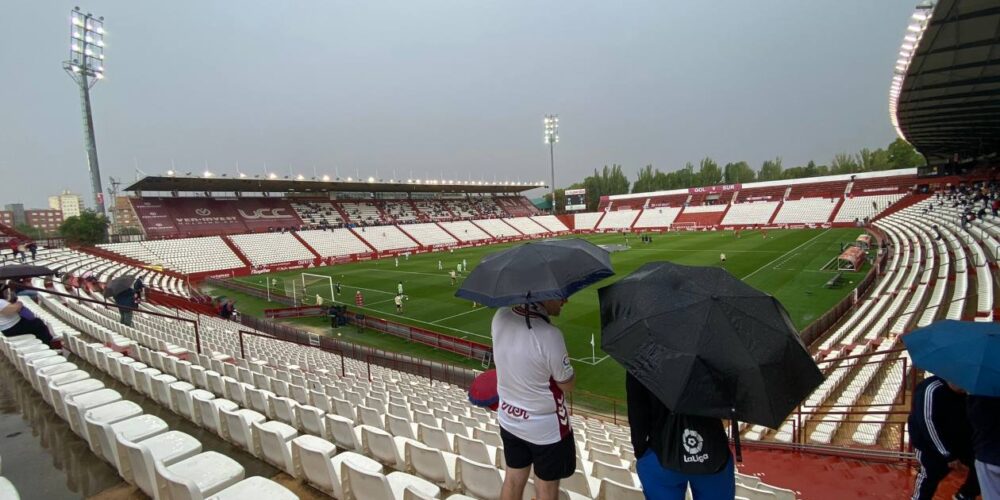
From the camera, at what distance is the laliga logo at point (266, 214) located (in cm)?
5612

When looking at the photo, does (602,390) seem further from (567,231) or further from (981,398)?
(567,231)

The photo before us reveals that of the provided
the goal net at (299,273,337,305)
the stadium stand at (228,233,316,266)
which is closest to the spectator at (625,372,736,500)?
the goal net at (299,273,337,305)

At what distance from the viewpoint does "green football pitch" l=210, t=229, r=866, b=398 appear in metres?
18.0

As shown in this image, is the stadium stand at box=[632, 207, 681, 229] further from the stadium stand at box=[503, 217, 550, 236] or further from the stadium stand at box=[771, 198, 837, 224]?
the stadium stand at box=[503, 217, 550, 236]

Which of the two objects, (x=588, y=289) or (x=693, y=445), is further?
(x=588, y=289)

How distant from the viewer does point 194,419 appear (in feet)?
16.8

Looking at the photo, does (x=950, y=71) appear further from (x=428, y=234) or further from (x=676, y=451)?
(x=428, y=234)

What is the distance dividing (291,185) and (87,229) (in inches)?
799

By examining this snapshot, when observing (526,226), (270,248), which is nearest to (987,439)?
(270,248)

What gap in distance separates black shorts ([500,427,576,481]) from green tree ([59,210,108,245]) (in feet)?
188

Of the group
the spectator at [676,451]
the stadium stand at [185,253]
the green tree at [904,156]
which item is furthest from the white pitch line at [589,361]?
the green tree at [904,156]

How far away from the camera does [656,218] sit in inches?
2963

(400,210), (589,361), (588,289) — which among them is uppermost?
(400,210)

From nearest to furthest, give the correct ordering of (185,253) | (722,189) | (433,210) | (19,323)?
1. (19,323)
2. (185,253)
3. (433,210)
4. (722,189)
